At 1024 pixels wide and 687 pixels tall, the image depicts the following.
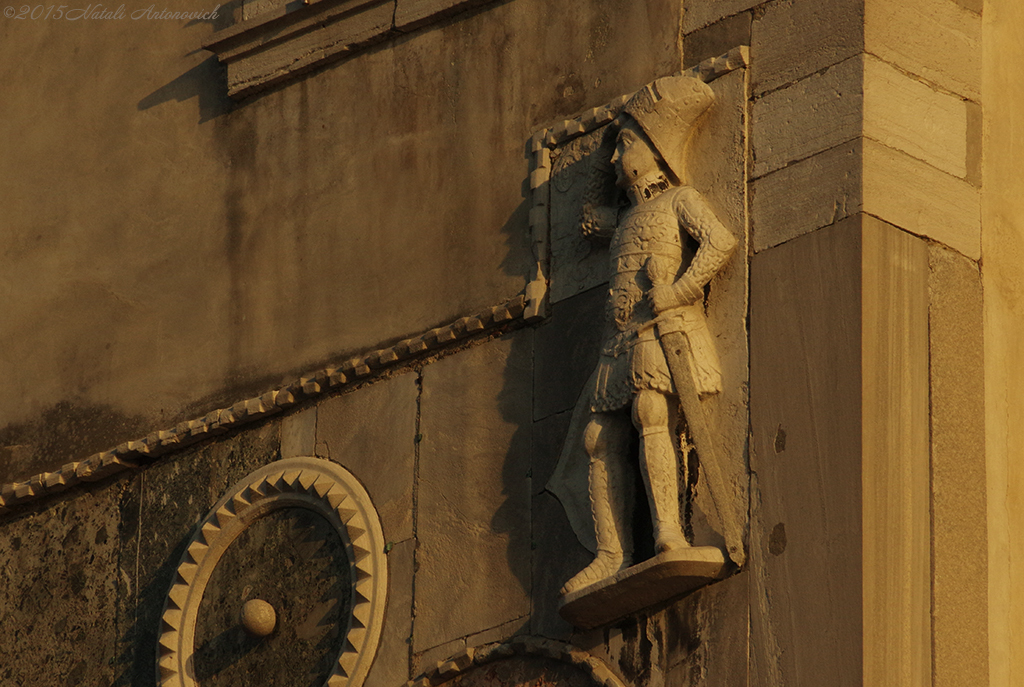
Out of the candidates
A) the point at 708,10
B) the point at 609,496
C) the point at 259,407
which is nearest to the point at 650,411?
the point at 609,496

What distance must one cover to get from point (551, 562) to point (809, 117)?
2.02 m

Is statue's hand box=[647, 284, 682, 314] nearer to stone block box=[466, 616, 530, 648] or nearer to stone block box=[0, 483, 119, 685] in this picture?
stone block box=[466, 616, 530, 648]

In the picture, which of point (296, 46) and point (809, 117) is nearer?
point (809, 117)

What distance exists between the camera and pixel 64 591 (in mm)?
10641

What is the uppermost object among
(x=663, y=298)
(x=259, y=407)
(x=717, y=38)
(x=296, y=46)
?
(x=296, y=46)

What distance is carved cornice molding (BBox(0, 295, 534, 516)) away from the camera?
975 centimetres

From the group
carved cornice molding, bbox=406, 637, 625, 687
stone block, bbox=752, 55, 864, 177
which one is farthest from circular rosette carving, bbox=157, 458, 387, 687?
stone block, bbox=752, 55, 864, 177

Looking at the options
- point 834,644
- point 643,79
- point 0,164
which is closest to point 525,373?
point 643,79

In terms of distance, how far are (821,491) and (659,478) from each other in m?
0.67

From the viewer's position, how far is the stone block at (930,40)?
895 cm

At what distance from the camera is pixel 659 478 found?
8.70m

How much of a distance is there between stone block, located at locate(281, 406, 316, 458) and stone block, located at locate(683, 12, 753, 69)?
229 centimetres

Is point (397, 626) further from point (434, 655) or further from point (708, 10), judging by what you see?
point (708, 10)

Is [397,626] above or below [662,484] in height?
below
